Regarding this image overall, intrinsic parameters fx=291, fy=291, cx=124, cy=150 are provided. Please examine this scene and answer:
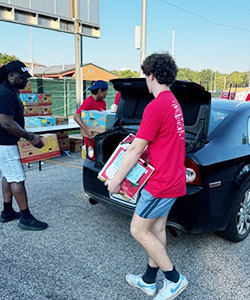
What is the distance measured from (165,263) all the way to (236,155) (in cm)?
137

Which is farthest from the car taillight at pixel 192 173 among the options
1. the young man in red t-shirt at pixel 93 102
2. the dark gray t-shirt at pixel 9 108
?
the young man in red t-shirt at pixel 93 102

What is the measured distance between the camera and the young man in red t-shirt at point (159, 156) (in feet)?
6.24

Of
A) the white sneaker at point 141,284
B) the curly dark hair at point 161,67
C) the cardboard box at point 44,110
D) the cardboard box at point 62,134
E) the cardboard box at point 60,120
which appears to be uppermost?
the curly dark hair at point 161,67

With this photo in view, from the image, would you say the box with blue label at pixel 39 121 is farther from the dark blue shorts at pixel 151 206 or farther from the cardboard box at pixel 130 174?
the dark blue shorts at pixel 151 206

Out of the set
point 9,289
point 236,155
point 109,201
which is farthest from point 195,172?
point 9,289

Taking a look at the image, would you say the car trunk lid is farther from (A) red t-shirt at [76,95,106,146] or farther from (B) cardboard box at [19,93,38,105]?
(B) cardboard box at [19,93,38,105]

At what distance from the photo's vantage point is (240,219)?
314 centimetres

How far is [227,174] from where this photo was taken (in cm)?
281

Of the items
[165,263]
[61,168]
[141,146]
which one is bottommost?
[61,168]

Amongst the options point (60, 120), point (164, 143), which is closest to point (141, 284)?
point (164, 143)

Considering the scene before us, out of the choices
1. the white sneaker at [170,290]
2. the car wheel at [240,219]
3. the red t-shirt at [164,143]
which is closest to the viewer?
the red t-shirt at [164,143]

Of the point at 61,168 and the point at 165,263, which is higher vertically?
the point at 165,263

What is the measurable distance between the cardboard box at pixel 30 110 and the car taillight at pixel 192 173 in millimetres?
5848

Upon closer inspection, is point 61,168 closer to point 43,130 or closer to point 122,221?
point 43,130
